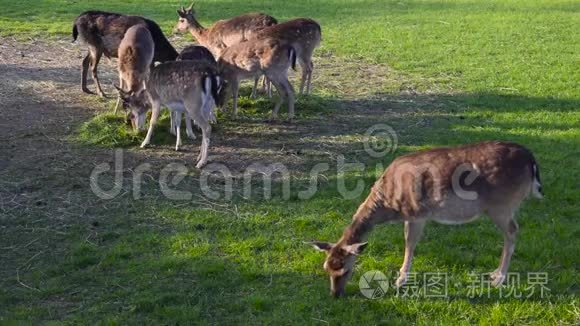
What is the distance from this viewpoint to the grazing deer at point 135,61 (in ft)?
30.0

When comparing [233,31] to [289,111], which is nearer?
[289,111]

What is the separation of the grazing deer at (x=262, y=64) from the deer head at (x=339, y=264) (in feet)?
14.5

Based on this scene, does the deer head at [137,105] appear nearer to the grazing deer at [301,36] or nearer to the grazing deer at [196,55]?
the grazing deer at [196,55]

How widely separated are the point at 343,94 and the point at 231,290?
242 inches

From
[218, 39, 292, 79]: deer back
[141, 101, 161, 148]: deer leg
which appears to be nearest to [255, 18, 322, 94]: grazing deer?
[218, 39, 292, 79]: deer back

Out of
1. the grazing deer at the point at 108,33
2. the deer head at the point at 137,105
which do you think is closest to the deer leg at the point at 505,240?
the deer head at the point at 137,105

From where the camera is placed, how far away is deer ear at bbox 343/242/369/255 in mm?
5398

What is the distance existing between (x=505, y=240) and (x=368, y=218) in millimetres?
1050

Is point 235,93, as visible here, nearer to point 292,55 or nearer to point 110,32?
point 292,55

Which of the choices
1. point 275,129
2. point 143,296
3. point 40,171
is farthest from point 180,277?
point 275,129

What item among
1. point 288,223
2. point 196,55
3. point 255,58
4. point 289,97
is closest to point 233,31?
point 196,55

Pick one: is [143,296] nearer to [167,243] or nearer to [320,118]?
[167,243]

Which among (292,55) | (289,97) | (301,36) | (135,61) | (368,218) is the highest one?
(301,36)

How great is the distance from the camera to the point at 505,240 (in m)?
5.59
